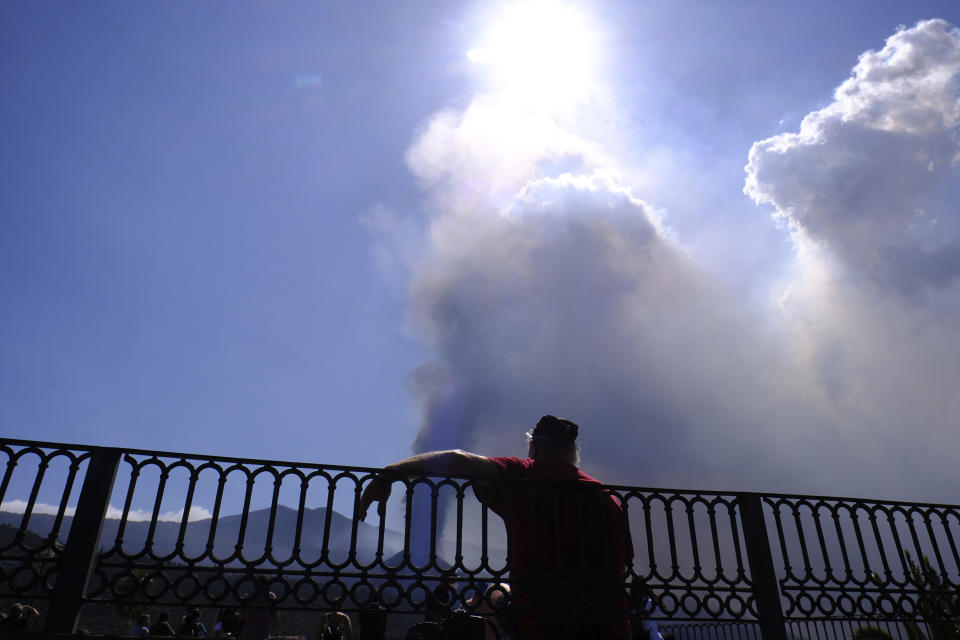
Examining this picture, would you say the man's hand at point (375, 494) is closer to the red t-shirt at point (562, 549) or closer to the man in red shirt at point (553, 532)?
the man in red shirt at point (553, 532)

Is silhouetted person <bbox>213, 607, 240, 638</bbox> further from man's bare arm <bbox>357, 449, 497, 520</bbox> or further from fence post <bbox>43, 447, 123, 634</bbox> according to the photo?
man's bare arm <bbox>357, 449, 497, 520</bbox>

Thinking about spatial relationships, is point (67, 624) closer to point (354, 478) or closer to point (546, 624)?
point (354, 478)

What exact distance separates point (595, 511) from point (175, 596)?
129 inches

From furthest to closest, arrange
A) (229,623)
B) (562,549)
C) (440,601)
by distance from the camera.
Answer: (229,623)
(562,549)
(440,601)

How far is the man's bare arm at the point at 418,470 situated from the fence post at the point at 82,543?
1872 mm

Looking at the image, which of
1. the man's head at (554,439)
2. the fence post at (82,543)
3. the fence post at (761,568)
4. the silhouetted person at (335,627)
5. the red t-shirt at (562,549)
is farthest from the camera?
the silhouetted person at (335,627)

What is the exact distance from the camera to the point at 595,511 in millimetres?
5078

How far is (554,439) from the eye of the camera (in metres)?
5.32

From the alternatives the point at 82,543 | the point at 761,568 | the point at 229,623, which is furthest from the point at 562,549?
the point at 229,623

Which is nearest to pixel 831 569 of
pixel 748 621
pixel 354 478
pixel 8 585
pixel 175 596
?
pixel 748 621

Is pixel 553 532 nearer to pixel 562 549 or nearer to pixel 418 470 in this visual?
pixel 562 549

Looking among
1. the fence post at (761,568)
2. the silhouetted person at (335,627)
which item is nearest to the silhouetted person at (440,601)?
the fence post at (761,568)

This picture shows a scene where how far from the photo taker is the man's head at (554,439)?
209 inches

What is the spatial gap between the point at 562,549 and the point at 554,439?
92 cm
